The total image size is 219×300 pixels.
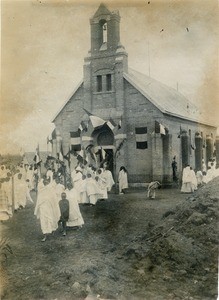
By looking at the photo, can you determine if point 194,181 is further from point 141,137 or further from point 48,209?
point 48,209

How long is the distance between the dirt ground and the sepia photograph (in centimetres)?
2

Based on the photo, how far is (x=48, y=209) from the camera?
9.15 m

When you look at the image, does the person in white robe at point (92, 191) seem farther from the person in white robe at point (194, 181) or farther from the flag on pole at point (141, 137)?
the person in white robe at point (194, 181)

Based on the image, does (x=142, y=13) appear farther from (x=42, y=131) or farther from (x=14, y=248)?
(x=14, y=248)

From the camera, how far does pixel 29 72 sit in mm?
9094

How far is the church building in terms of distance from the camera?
12.3 m

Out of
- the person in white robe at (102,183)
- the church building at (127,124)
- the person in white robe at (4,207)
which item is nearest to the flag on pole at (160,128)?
the church building at (127,124)

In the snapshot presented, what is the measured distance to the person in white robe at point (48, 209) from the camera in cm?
897

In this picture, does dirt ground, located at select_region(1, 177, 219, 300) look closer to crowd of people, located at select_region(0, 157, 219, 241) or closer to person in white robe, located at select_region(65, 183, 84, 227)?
person in white robe, located at select_region(65, 183, 84, 227)

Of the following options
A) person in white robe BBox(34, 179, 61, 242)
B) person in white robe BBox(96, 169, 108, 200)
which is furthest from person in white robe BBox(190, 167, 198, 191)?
person in white robe BBox(34, 179, 61, 242)

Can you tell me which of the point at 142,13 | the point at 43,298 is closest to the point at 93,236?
the point at 43,298

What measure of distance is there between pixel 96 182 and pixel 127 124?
2.92 metres

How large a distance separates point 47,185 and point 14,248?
5.78 feet

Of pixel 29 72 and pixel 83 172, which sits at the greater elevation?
A: pixel 29 72
